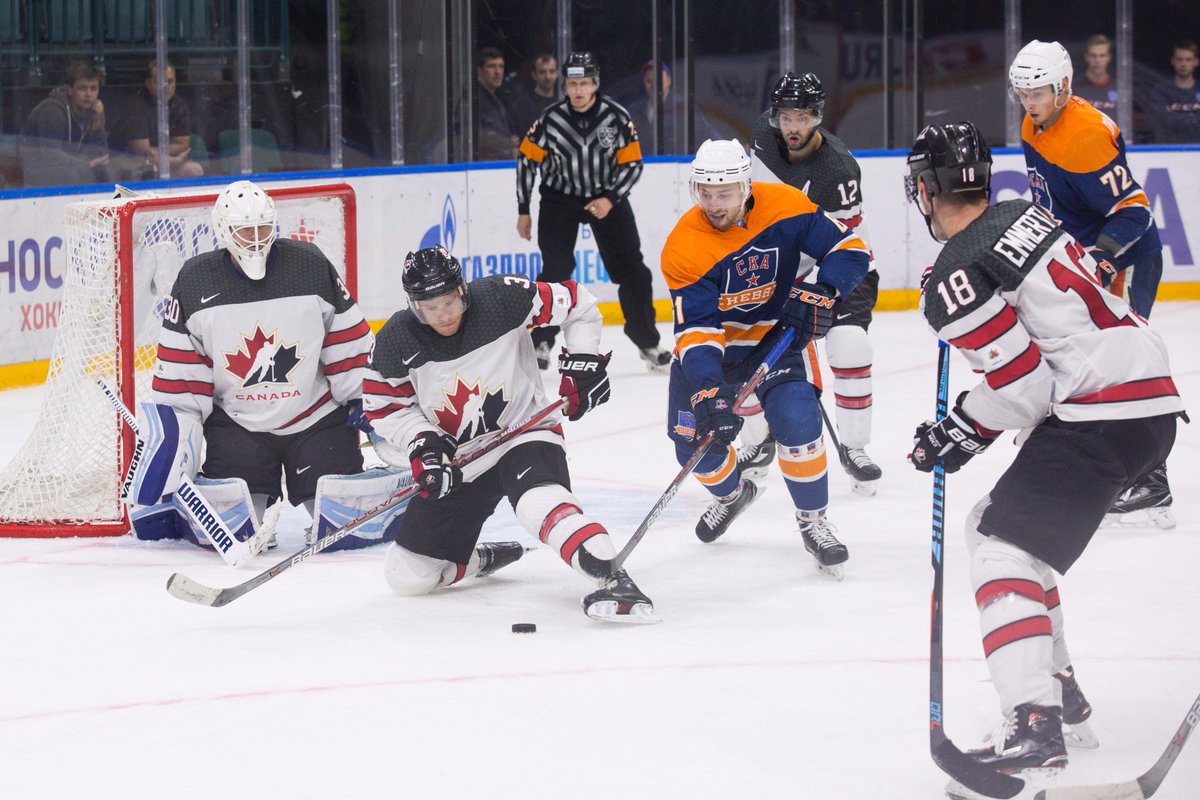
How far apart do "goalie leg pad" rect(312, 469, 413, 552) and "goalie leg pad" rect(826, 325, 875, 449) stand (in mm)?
1280

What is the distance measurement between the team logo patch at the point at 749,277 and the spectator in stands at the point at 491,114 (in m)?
4.73

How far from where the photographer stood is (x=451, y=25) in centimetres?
831

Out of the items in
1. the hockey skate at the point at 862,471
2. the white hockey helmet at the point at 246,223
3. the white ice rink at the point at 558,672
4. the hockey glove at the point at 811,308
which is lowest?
the white ice rink at the point at 558,672

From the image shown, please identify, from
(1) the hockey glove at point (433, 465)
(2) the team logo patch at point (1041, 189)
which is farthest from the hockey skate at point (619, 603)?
(2) the team logo patch at point (1041, 189)

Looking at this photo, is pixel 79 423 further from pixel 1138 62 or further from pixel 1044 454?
pixel 1138 62

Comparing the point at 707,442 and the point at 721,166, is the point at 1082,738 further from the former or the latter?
the point at 721,166

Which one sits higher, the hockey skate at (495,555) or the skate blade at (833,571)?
the hockey skate at (495,555)

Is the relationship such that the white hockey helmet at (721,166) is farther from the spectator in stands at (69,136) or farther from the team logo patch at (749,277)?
the spectator in stands at (69,136)

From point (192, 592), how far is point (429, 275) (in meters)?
0.81

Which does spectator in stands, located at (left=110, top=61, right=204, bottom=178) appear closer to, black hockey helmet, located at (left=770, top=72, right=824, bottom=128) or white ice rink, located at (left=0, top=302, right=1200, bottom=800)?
white ice rink, located at (left=0, top=302, right=1200, bottom=800)

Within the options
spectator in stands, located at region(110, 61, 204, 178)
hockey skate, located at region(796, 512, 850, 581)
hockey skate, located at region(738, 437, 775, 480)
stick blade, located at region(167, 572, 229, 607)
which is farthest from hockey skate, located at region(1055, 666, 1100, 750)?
spectator in stands, located at region(110, 61, 204, 178)

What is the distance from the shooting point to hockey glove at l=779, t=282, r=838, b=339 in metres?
3.81

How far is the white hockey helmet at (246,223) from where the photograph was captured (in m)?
4.02

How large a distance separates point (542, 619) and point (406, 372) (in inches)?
23.5
